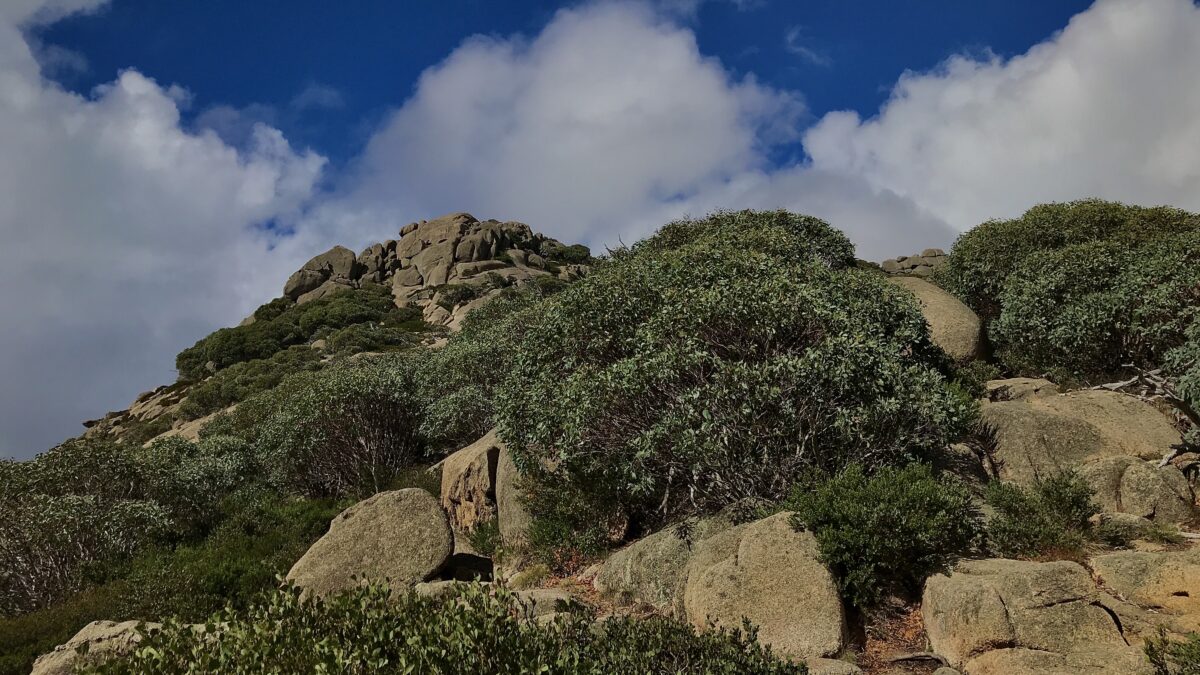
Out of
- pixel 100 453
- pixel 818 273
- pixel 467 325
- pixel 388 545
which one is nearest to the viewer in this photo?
pixel 388 545

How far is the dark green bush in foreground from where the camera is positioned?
5199mm

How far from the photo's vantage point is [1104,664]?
7.68 m

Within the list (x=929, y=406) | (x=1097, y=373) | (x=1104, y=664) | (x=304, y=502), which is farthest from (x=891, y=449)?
(x=304, y=502)

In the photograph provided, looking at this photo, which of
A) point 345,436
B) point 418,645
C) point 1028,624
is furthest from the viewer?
point 345,436

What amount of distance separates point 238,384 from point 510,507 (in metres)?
47.6

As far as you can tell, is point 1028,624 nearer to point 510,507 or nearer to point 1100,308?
point 510,507

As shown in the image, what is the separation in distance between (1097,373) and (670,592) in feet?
53.8

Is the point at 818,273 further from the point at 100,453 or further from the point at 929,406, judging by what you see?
the point at 100,453

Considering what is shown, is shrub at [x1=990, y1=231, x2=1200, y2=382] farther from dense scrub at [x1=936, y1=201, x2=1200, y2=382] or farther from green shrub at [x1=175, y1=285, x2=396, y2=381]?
green shrub at [x1=175, y1=285, x2=396, y2=381]

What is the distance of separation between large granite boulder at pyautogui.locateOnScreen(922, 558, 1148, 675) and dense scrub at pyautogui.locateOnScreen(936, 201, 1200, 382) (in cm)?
1192

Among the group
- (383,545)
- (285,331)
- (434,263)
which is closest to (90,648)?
(383,545)

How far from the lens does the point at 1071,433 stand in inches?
586

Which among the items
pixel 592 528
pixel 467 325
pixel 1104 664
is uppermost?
pixel 467 325

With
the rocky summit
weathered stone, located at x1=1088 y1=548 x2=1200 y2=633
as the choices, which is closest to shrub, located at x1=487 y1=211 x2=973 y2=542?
the rocky summit
